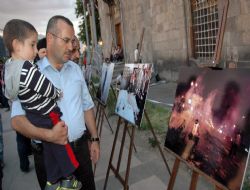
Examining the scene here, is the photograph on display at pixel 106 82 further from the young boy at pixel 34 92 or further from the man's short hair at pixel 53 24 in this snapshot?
the young boy at pixel 34 92

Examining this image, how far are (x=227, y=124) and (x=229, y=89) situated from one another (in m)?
0.22

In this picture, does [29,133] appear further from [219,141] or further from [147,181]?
[147,181]

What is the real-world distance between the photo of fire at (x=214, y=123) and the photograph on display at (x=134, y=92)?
744 millimetres

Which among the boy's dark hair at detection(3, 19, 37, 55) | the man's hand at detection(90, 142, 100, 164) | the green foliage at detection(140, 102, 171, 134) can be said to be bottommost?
the green foliage at detection(140, 102, 171, 134)

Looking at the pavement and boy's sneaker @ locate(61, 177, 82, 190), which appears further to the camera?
the pavement

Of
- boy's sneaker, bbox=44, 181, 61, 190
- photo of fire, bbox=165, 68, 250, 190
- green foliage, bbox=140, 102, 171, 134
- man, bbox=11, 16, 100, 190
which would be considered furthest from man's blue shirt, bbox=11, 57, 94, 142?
green foliage, bbox=140, 102, 171, 134

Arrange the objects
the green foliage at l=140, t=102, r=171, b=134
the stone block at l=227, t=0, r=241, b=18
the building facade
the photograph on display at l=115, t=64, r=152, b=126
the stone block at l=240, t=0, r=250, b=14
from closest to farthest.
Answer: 1. the photograph on display at l=115, t=64, r=152, b=126
2. the green foliage at l=140, t=102, r=171, b=134
3. the stone block at l=240, t=0, r=250, b=14
4. the stone block at l=227, t=0, r=241, b=18
5. the building facade

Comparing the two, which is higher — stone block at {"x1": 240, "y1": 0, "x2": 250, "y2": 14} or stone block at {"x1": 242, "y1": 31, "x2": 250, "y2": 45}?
stone block at {"x1": 240, "y1": 0, "x2": 250, "y2": 14}

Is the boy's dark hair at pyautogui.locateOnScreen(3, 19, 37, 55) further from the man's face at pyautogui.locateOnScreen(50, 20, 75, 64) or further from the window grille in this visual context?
the window grille

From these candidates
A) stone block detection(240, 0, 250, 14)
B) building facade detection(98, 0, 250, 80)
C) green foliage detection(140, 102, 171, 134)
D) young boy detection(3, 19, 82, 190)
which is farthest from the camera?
building facade detection(98, 0, 250, 80)

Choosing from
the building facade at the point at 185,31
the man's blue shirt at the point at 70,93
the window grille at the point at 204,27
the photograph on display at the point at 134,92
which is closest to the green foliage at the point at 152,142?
the photograph on display at the point at 134,92

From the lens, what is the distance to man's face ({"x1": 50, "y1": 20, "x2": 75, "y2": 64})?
7.29ft

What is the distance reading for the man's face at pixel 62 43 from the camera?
7.29 feet

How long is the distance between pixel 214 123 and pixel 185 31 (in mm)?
7619
